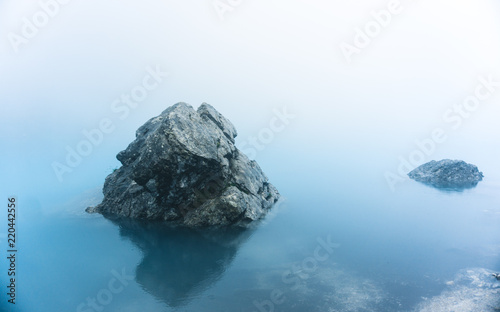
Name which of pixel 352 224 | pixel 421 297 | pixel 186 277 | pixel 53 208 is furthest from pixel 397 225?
pixel 53 208

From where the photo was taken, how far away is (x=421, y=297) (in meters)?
33.0

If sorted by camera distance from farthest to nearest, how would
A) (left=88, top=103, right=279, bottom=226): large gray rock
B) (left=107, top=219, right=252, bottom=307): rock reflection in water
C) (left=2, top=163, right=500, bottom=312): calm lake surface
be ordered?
(left=88, top=103, right=279, bottom=226): large gray rock, (left=107, top=219, right=252, bottom=307): rock reflection in water, (left=2, top=163, right=500, bottom=312): calm lake surface

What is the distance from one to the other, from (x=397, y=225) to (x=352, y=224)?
8472mm
